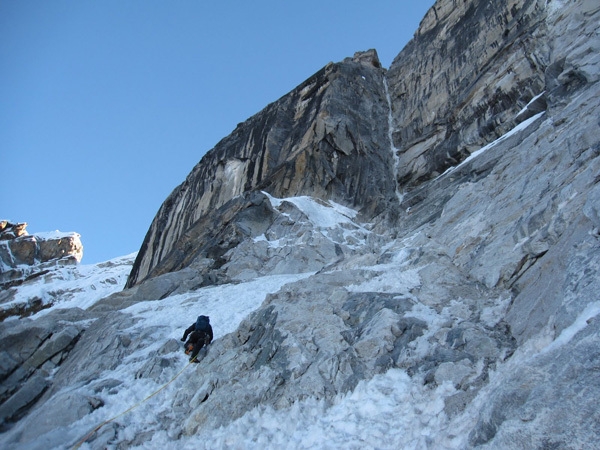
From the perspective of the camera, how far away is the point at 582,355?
208 inches

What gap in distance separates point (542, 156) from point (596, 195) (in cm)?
621

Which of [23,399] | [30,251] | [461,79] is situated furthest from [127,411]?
[30,251]

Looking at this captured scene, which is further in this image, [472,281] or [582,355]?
[472,281]

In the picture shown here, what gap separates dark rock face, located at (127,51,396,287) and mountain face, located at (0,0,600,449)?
11.4ft

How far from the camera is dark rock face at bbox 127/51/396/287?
32.3m

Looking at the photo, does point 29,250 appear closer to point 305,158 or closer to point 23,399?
point 305,158

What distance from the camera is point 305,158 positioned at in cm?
3278

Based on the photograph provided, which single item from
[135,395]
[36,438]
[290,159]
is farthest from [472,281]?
[290,159]

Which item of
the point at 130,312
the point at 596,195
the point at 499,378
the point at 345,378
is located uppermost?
the point at 130,312

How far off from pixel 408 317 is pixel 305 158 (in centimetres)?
2421

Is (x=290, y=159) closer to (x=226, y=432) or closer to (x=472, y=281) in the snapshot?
(x=472, y=281)

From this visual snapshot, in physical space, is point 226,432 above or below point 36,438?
below

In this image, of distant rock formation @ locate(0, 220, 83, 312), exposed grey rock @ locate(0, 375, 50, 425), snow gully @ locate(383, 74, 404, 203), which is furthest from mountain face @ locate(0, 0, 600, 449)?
distant rock formation @ locate(0, 220, 83, 312)

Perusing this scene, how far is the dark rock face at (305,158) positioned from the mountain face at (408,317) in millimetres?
3466
